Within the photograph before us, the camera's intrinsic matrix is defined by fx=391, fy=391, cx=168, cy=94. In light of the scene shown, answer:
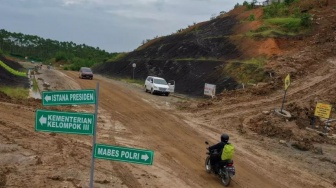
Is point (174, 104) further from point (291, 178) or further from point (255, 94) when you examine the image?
point (291, 178)

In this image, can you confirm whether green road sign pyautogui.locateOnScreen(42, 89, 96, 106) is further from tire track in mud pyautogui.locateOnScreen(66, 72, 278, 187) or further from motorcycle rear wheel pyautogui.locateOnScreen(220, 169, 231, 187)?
motorcycle rear wheel pyautogui.locateOnScreen(220, 169, 231, 187)

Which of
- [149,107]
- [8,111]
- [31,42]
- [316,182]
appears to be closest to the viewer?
[316,182]

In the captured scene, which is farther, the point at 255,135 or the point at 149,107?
the point at 149,107

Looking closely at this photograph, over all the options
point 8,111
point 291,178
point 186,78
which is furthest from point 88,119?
point 186,78

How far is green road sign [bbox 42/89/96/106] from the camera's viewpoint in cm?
643

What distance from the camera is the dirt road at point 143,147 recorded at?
1089cm

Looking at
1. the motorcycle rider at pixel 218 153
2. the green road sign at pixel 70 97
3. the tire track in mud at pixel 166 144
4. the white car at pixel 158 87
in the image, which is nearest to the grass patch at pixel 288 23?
the white car at pixel 158 87

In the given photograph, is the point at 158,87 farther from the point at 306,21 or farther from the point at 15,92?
the point at 306,21

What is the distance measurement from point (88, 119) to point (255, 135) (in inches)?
607

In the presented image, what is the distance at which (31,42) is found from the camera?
6663 inches

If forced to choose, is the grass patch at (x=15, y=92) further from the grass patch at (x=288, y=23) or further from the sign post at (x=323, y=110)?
the grass patch at (x=288, y=23)

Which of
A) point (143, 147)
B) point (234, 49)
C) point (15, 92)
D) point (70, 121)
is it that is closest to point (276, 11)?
point (234, 49)

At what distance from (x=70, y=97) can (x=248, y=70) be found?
2960cm

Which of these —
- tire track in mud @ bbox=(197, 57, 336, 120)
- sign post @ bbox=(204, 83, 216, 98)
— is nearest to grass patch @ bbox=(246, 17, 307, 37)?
tire track in mud @ bbox=(197, 57, 336, 120)
